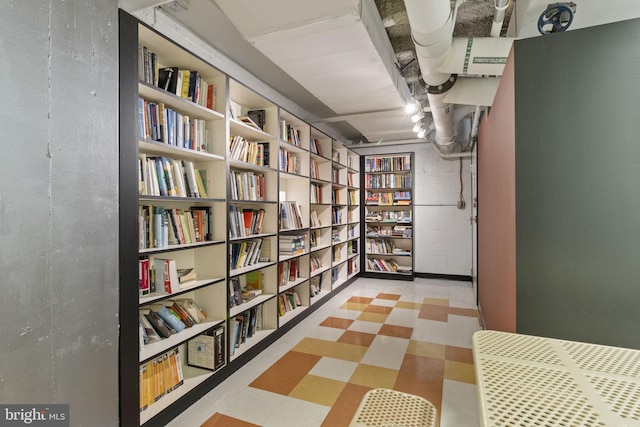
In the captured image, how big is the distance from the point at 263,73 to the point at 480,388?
11.6 ft

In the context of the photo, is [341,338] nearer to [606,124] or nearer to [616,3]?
[606,124]

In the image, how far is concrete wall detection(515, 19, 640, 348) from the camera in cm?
130

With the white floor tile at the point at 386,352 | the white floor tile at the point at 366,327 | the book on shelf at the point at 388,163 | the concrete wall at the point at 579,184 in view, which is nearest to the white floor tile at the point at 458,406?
the white floor tile at the point at 386,352

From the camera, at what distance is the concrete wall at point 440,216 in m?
5.60

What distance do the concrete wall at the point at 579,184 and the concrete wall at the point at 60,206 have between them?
1.94 metres

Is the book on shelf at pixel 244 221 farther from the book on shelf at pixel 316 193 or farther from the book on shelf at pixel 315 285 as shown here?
the book on shelf at pixel 315 285

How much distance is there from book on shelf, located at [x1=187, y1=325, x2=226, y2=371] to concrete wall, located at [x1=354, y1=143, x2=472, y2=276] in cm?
443

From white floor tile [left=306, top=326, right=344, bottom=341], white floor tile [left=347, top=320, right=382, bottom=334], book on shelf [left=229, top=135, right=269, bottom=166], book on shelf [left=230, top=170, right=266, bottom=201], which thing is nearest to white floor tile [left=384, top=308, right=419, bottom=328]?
white floor tile [left=347, top=320, right=382, bottom=334]

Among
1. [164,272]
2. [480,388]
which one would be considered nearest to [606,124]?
[480,388]

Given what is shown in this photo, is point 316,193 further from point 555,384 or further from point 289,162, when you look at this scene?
point 555,384

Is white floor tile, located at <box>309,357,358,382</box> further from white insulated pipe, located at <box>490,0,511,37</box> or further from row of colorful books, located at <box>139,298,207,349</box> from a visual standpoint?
white insulated pipe, located at <box>490,0,511,37</box>

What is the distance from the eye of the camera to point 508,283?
177 cm

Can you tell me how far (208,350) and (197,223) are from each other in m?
0.95

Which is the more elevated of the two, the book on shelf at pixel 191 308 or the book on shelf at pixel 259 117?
the book on shelf at pixel 259 117
